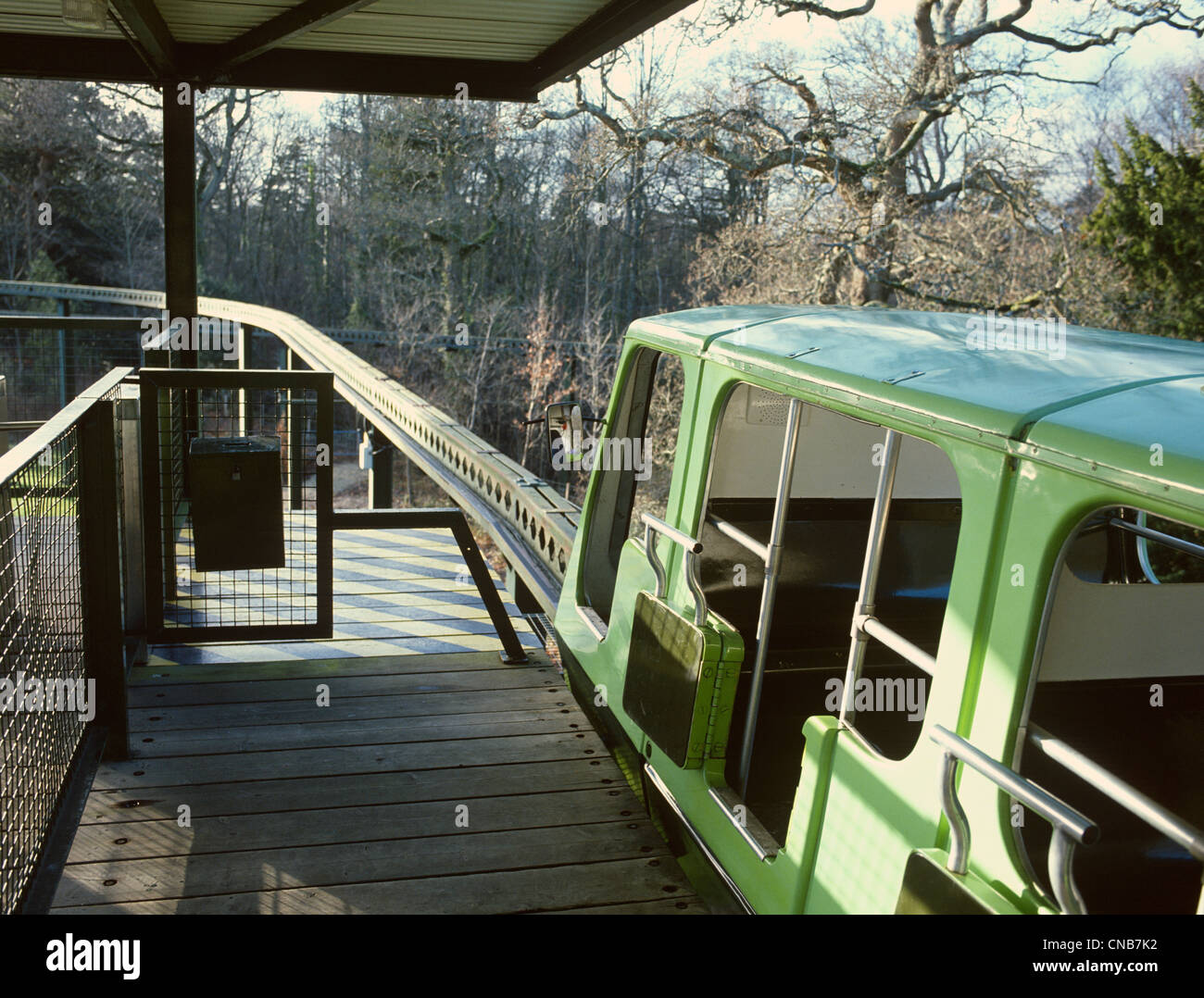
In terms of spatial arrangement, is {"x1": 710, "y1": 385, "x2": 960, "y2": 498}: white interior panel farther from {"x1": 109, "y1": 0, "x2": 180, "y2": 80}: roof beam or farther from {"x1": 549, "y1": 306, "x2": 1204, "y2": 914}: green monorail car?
{"x1": 109, "y1": 0, "x2": 180, "y2": 80}: roof beam

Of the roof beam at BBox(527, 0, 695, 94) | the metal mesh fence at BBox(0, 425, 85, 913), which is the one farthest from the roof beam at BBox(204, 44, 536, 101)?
the metal mesh fence at BBox(0, 425, 85, 913)

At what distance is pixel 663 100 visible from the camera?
22.2 meters

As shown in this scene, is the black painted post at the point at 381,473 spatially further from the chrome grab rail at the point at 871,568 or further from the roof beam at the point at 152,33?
the chrome grab rail at the point at 871,568

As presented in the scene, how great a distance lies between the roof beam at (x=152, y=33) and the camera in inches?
196

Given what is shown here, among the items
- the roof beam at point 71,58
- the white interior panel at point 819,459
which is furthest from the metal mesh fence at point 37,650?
the roof beam at point 71,58

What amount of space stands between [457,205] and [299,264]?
910cm

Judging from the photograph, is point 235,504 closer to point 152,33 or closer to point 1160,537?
point 152,33

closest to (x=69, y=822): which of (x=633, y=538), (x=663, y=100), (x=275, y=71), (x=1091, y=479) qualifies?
(x=633, y=538)

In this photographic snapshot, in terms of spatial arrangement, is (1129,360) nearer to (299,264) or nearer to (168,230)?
(168,230)

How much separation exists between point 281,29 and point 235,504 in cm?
261

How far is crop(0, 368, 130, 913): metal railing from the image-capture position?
2.52m

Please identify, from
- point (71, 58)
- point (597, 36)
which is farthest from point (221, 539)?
point (71, 58)

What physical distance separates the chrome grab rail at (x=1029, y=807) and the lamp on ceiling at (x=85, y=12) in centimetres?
465

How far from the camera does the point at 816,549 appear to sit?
158 inches
